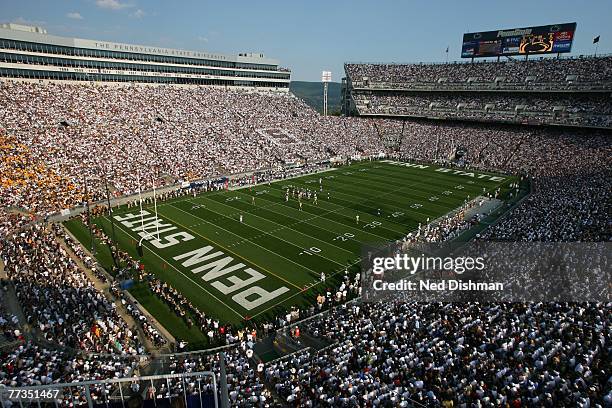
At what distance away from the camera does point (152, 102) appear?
168 ft

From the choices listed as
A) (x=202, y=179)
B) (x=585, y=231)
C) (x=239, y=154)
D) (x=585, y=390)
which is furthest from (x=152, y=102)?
(x=585, y=390)

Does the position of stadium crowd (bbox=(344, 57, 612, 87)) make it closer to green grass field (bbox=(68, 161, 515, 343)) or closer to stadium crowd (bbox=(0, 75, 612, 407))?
stadium crowd (bbox=(0, 75, 612, 407))

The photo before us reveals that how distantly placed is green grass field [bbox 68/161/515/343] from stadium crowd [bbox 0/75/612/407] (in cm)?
154

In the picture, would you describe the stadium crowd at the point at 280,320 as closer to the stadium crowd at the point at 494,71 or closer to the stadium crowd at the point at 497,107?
the stadium crowd at the point at 494,71

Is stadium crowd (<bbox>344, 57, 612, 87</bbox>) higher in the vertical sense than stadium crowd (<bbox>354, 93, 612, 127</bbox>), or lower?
higher

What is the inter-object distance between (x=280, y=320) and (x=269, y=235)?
9.99m

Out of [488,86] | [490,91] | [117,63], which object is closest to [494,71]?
[488,86]

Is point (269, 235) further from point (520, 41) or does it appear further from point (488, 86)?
point (520, 41)

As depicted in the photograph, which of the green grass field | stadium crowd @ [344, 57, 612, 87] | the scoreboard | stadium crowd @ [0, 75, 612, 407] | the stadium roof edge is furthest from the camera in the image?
the scoreboard

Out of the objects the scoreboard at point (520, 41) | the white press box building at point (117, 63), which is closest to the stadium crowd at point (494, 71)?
the scoreboard at point (520, 41)

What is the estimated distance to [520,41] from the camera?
5844cm

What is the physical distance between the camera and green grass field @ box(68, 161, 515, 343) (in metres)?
18.2

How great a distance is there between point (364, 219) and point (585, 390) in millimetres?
19935

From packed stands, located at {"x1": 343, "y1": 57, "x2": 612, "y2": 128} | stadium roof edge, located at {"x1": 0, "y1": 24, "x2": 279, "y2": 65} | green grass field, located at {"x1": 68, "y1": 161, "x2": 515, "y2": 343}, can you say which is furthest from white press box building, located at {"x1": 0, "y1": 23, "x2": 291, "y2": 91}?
green grass field, located at {"x1": 68, "y1": 161, "x2": 515, "y2": 343}
